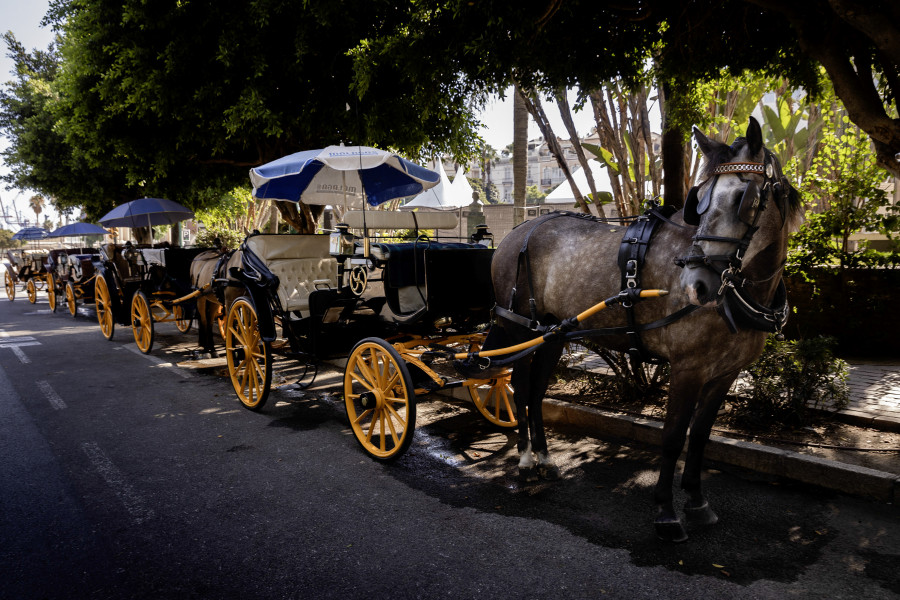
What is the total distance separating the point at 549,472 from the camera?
→ 4.49 m

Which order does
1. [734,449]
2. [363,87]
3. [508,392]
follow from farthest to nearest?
[363,87], [508,392], [734,449]

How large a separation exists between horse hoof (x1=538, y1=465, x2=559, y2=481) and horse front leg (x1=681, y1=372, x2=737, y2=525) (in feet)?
3.21

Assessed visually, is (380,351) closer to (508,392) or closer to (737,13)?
(508,392)

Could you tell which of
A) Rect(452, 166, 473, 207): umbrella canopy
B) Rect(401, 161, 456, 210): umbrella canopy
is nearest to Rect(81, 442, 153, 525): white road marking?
Rect(401, 161, 456, 210): umbrella canopy

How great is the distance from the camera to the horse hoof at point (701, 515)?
368 cm

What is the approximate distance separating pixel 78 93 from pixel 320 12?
6.54 m

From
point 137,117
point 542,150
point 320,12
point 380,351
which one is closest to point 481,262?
point 380,351

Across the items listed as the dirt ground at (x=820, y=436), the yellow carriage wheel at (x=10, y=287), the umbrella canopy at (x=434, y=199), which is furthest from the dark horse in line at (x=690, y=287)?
the yellow carriage wheel at (x=10, y=287)

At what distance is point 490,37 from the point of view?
6.08 metres

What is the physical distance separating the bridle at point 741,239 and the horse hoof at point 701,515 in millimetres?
1198

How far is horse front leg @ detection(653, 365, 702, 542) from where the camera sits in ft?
11.5

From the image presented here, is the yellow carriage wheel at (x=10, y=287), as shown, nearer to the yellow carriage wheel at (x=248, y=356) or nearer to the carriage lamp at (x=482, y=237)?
the yellow carriage wheel at (x=248, y=356)

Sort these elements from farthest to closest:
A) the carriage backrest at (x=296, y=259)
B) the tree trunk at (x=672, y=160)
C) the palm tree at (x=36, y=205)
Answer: the palm tree at (x=36, y=205) < the carriage backrest at (x=296, y=259) < the tree trunk at (x=672, y=160)

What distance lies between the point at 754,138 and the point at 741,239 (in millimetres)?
539
